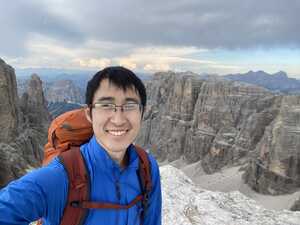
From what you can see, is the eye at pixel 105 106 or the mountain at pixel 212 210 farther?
the mountain at pixel 212 210

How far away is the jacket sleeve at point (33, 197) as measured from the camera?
246cm

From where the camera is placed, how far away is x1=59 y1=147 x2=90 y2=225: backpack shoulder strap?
2.86 metres

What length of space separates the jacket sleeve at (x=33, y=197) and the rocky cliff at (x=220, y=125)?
7618 centimetres

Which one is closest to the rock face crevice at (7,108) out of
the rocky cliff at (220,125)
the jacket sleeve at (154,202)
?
the jacket sleeve at (154,202)

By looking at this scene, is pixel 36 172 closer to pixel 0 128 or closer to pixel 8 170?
pixel 8 170

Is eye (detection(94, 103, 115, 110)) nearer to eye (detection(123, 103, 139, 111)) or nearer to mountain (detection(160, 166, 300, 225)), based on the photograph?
eye (detection(123, 103, 139, 111))

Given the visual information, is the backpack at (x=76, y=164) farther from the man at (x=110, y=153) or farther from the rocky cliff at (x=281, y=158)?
the rocky cliff at (x=281, y=158)

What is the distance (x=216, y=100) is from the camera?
119 m

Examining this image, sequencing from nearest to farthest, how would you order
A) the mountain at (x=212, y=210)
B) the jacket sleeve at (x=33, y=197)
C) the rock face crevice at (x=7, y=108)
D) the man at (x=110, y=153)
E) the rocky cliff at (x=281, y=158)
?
the jacket sleeve at (x=33, y=197), the man at (x=110, y=153), the mountain at (x=212, y=210), the rock face crevice at (x=7, y=108), the rocky cliff at (x=281, y=158)

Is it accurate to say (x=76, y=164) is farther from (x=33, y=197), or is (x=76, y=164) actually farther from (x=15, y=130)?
(x=15, y=130)

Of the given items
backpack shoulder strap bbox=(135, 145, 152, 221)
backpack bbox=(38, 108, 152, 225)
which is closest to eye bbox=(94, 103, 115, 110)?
backpack bbox=(38, 108, 152, 225)

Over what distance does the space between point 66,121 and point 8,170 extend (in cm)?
3196

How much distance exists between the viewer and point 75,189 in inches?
114

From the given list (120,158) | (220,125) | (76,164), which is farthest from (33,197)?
(220,125)
